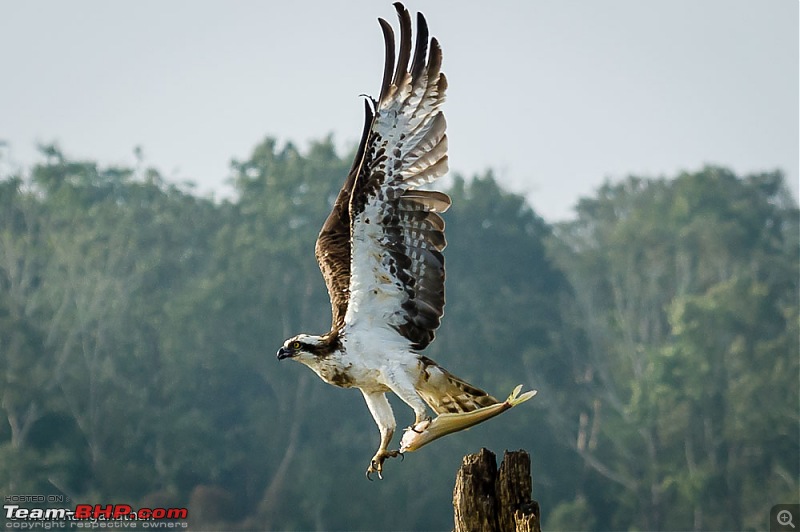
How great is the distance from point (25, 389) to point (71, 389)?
1282 mm

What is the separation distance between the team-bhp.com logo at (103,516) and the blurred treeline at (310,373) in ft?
1.60

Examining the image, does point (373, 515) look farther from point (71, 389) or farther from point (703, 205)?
point (703, 205)

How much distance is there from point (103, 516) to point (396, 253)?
88.0 feet

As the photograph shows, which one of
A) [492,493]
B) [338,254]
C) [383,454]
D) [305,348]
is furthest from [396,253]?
[492,493]

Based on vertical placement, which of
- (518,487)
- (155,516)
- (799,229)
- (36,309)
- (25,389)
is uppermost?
(799,229)

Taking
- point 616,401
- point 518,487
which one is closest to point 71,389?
point 616,401

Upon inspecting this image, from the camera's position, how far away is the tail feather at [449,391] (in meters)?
9.83

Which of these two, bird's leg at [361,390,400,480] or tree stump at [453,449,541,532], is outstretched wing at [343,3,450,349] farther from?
tree stump at [453,449,541,532]

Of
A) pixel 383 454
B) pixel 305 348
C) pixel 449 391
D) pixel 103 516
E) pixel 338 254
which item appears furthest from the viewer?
pixel 103 516

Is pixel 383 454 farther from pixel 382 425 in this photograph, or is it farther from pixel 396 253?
pixel 396 253

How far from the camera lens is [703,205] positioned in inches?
1873

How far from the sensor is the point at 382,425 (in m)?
10.1

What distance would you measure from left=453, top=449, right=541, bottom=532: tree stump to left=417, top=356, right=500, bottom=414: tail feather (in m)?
1.03

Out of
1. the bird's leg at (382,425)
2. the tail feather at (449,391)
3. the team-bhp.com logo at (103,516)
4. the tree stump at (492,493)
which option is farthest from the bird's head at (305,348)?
the team-bhp.com logo at (103,516)
